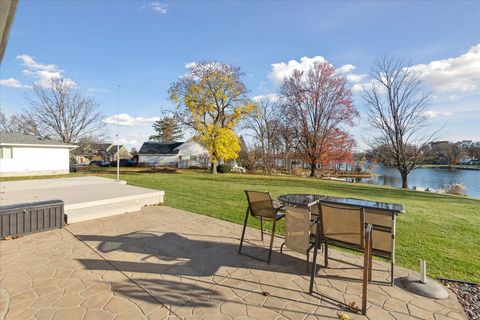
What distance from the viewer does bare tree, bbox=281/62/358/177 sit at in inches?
854

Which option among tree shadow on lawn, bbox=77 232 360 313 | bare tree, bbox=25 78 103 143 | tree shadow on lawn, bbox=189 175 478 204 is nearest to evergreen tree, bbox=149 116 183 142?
bare tree, bbox=25 78 103 143

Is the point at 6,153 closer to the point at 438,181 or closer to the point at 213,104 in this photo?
the point at 213,104

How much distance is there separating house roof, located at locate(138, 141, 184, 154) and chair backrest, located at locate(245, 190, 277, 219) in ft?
112

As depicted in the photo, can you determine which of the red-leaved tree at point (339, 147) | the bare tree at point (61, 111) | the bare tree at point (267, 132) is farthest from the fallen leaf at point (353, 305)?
the bare tree at point (61, 111)

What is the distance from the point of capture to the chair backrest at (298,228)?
296 cm

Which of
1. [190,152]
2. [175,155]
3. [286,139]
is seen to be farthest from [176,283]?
[190,152]

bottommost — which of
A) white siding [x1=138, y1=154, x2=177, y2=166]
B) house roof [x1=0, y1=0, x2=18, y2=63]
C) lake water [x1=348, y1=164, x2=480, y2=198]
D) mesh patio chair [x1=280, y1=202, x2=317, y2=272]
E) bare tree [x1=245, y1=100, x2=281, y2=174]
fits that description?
lake water [x1=348, y1=164, x2=480, y2=198]

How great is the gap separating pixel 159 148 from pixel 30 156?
20142 millimetres

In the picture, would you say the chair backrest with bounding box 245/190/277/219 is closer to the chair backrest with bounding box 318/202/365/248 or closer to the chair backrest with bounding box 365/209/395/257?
the chair backrest with bounding box 318/202/365/248

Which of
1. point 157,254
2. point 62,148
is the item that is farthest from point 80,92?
point 157,254

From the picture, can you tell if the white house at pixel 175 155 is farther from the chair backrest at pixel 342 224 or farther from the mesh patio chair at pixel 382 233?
the chair backrest at pixel 342 224

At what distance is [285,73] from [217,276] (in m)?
23.0

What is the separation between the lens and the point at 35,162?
17953 mm

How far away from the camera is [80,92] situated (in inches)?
1069
